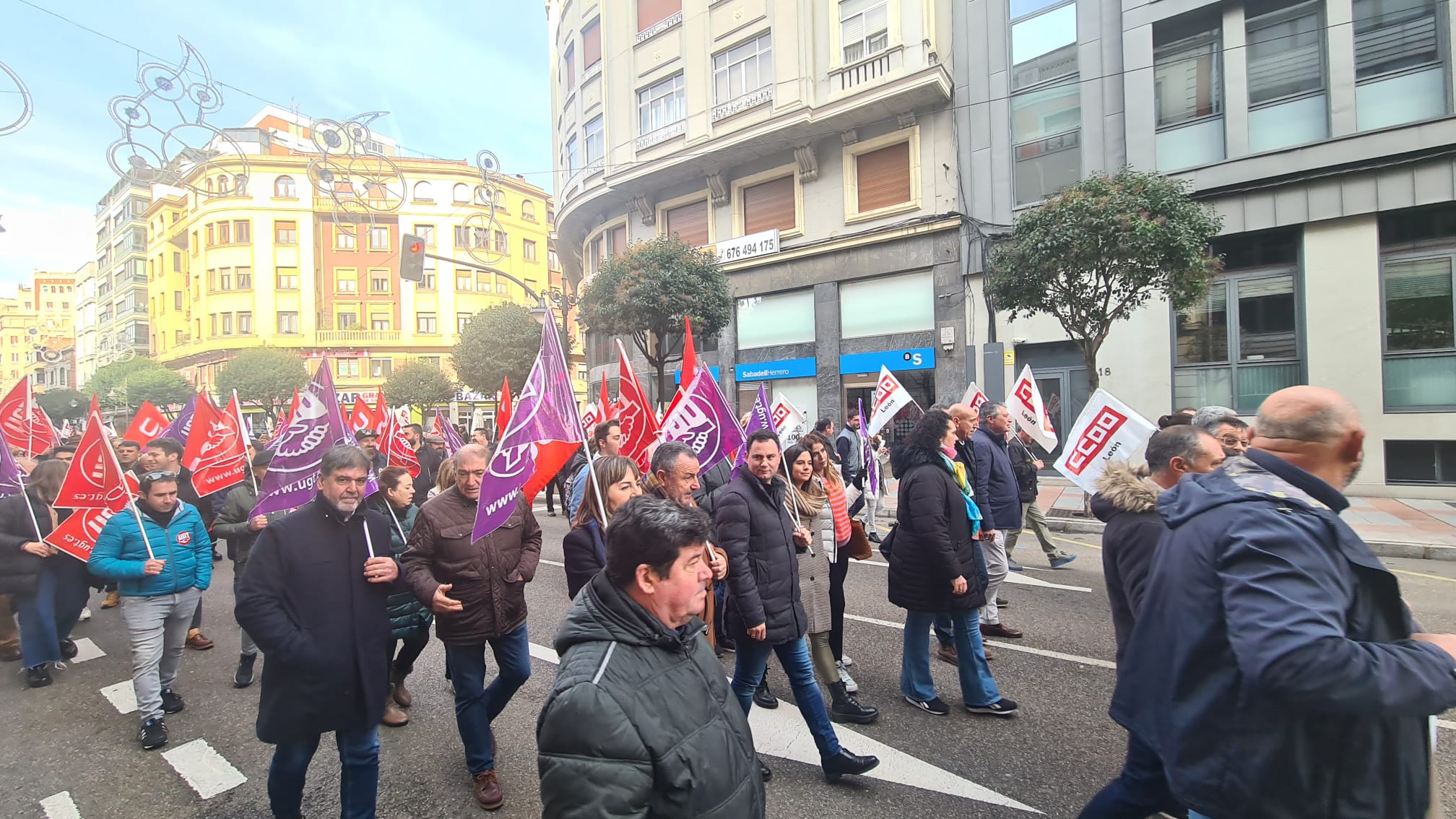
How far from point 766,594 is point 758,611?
0.52 feet

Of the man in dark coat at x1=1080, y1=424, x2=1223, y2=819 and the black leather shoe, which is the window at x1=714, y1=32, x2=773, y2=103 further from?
the black leather shoe

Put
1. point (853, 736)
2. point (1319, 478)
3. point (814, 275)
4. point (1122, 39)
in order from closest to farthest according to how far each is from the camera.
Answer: point (1319, 478), point (853, 736), point (1122, 39), point (814, 275)

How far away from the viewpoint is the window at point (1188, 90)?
1390 centimetres

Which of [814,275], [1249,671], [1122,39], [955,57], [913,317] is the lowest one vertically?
[1249,671]

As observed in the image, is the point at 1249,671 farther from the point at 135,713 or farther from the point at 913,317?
the point at 913,317

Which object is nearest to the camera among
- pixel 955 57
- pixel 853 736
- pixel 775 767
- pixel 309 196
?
pixel 775 767

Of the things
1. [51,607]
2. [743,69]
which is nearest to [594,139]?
[743,69]

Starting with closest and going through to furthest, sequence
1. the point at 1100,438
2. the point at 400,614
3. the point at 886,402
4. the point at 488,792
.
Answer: the point at 488,792 → the point at 400,614 → the point at 1100,438 → the point at 886,402

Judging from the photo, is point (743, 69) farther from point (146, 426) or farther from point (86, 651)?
point (86, 651)

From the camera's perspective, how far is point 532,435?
11.7ft

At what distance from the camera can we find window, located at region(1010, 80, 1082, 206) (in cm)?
1556

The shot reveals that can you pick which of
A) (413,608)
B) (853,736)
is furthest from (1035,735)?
(413,608)

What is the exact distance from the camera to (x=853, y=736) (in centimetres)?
380

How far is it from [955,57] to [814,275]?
6.49 m
